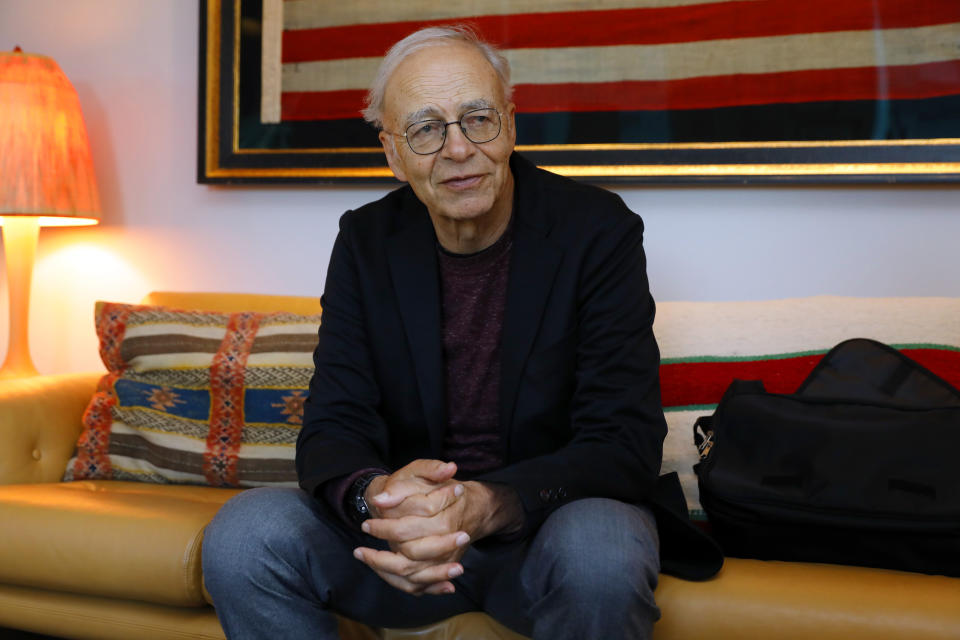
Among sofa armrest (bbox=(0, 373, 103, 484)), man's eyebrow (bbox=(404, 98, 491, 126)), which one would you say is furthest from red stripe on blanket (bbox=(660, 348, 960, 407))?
sofa armrest (bbox=(0, 373, 103, 484))

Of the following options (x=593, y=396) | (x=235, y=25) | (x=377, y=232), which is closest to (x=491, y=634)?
(x=593, y=396)

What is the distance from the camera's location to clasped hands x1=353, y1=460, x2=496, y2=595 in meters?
1.13

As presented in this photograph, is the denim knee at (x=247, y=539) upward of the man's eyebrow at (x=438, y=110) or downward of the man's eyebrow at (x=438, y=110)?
downward

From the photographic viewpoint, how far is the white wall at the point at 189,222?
6.87ft

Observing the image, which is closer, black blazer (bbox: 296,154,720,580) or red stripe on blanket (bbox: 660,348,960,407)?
black blazer (bbox: 296,154,720,580)

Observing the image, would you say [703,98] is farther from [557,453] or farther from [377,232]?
[557,453]

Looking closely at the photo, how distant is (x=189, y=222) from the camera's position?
255cm

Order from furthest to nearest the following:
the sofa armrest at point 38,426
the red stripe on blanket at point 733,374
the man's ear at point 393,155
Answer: the sofa armrest at point 38,426 < the red stripe on blanket at point 733,374 < the man's ear at point 393,155

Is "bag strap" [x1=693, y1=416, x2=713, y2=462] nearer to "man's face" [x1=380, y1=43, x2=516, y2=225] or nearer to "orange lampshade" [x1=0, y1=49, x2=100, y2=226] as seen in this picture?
"man's face" [x1=380, y1=43, x2=516, y2=225]

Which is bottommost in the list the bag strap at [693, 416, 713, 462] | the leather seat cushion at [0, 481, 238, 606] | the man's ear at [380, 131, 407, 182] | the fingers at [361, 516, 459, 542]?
the leather seat cushion at [0, 481, 238, 606]

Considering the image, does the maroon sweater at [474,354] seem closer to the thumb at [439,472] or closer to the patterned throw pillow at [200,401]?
the thumb at [439,472]

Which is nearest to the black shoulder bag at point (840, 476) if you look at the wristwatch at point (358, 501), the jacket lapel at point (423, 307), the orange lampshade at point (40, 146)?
the jacket lapel at point (423, 307)

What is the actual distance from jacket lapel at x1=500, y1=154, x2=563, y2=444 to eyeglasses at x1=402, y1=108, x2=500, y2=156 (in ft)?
0.55

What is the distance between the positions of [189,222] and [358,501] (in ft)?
5.09
